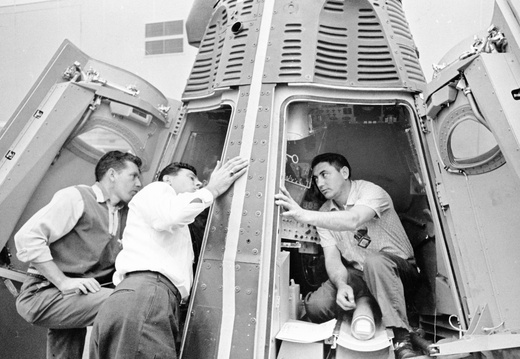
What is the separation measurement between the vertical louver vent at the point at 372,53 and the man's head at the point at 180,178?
1.08 m

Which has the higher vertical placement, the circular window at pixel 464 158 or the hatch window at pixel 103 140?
the hatch window at pixel 103 140

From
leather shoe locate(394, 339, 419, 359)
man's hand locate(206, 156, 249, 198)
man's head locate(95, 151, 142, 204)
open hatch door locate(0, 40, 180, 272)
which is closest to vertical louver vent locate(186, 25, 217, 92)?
open hatch door locate(0, 40, 180, 272)

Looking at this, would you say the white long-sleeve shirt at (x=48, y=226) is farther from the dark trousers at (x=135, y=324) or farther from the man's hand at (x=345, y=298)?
the man's hand at (x=345, y=298)

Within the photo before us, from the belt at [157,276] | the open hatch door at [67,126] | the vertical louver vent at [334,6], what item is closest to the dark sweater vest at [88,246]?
the belt at [157,276]

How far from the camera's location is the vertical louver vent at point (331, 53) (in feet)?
9.50

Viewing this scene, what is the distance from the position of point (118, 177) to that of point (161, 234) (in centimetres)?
67

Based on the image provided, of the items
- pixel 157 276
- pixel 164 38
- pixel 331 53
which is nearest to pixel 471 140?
pixel 331 53

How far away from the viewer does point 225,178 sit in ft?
8.50

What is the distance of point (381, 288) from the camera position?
2596 millimetres

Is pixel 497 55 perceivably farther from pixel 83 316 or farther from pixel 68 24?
pixel 68 24

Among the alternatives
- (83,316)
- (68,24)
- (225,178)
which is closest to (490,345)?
(225,178)

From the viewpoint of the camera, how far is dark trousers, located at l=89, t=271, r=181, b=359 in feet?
6.96

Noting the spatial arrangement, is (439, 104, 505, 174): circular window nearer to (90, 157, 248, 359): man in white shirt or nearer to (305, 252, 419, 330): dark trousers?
(305, 252, 419, 330): dark trousers

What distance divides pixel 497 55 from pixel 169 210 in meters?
1.59
